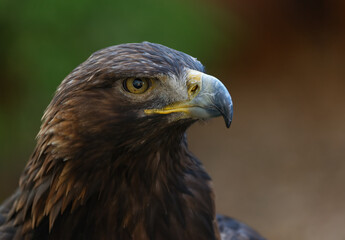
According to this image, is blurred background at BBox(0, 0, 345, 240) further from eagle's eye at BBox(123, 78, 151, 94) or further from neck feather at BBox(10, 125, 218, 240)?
eagle's eye at BBox(123, 78, 151, 94)

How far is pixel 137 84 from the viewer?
103 inches

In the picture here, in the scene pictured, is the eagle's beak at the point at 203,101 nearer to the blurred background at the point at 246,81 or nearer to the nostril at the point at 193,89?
the nostril at the point at 193,89

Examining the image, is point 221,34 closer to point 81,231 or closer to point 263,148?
point 263,148

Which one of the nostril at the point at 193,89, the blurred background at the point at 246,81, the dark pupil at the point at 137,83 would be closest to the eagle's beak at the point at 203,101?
the nostril at the point at 193,89

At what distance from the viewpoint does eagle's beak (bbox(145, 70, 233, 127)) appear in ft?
8.36

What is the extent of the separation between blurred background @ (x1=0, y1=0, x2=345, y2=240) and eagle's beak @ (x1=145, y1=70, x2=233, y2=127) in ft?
9.07

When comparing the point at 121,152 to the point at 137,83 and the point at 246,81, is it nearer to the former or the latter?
the point at 137,83

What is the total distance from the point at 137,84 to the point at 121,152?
0.32m

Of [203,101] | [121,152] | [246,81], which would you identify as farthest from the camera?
[246,81]

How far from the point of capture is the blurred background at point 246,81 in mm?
5531

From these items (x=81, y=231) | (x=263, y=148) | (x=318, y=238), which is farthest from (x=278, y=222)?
(x=81, y=231)

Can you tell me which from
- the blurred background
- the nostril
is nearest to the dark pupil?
the nostril

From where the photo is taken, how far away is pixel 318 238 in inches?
273

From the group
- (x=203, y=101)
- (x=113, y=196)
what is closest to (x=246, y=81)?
(x=113, y=196)
